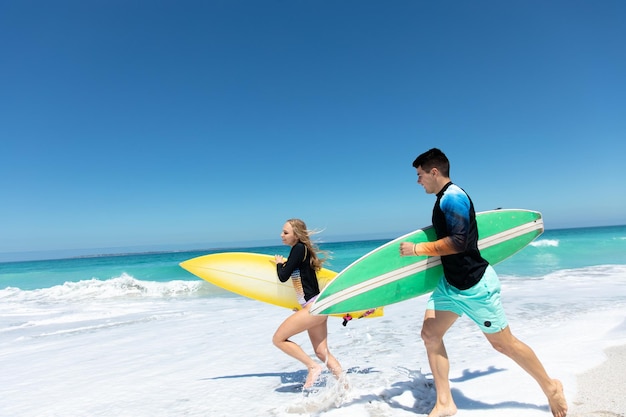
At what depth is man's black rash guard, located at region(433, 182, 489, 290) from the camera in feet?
7.31

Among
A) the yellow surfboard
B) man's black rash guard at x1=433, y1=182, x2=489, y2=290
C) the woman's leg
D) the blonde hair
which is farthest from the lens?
the yellow surfboard

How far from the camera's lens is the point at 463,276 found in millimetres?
2303

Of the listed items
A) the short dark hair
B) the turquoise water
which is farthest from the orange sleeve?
the turquoise water

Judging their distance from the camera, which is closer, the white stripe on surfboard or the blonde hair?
the white stripe on surfboard

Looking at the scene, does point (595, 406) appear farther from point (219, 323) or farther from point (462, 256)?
point (219, 323)

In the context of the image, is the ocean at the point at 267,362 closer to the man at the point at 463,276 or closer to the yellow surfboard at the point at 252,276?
the man at the point at 463,276

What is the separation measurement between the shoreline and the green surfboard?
105 cm

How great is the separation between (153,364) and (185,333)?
1770mm

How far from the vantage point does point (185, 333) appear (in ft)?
21.1

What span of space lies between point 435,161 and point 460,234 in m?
0.50

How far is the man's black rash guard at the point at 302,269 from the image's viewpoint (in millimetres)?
3240

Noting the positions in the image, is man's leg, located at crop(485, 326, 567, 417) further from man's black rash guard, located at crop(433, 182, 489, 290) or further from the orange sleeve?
the orange sleeve

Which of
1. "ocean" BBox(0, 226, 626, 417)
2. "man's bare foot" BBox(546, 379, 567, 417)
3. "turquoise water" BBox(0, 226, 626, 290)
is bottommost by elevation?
"turquoise water" BBox(0, 226, 626, 290)

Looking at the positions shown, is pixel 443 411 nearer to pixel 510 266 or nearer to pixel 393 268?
pixel 393 268
